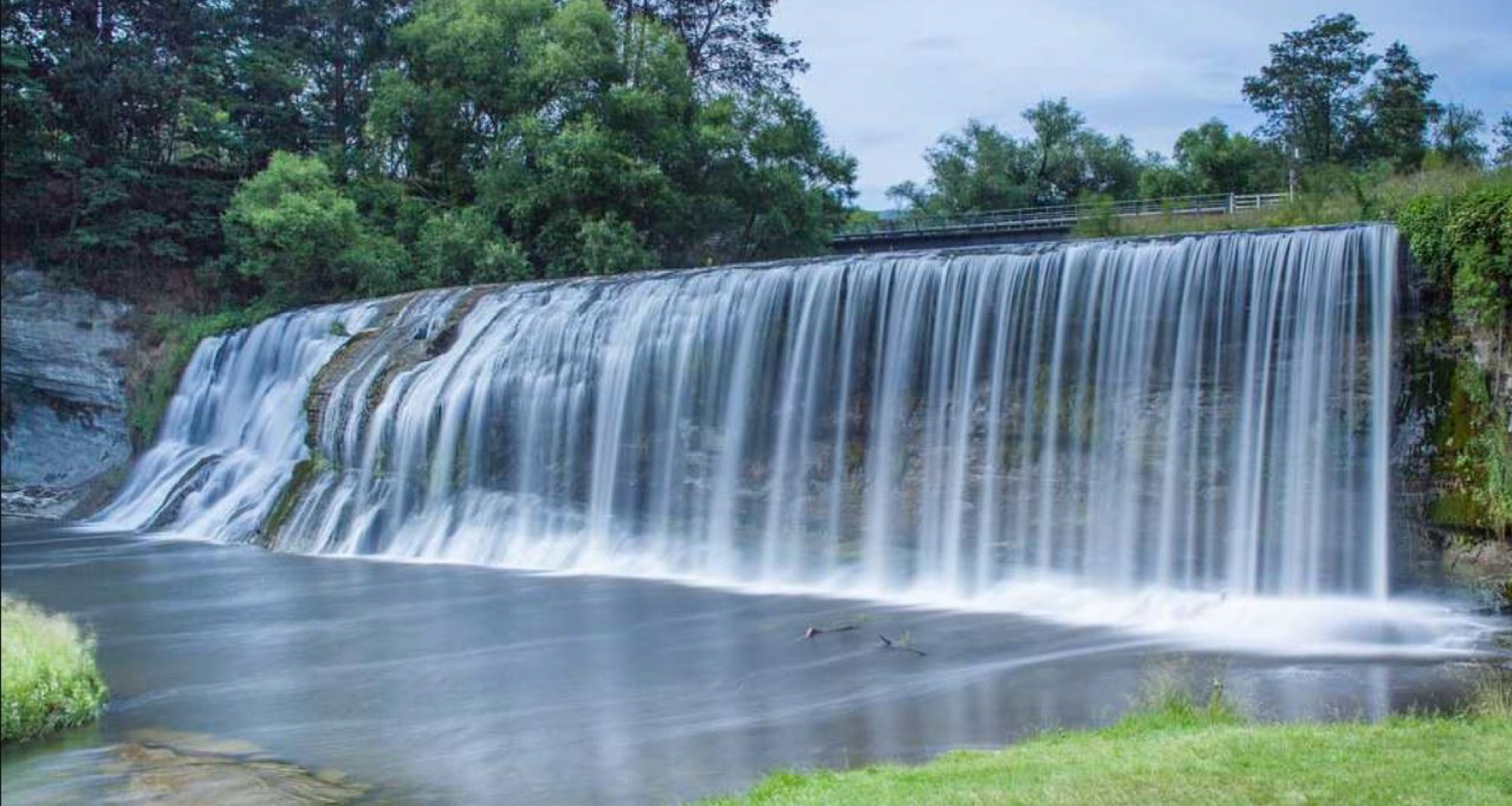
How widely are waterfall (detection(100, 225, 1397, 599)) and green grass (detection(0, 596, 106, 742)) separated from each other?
13199mm

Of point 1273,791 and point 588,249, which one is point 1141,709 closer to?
point 1273,791

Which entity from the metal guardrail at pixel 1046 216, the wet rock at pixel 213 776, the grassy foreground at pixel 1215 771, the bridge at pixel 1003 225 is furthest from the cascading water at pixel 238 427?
the metal guardrail at pixel 1046 216

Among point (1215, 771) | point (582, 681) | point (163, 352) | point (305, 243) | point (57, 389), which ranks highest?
point (305, 243)

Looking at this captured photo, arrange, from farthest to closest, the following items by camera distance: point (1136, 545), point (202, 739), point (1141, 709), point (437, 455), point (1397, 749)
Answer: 1. point (437, 455)
2. point (1136, 545)
3. point (1141, 709)
4. point (202, 739)
5. point (1397, 749)

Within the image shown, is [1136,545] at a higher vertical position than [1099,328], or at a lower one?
lower

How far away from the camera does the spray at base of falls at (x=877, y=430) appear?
Answer: 619 inches

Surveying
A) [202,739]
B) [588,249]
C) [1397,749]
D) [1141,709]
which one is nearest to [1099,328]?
[1141,709]

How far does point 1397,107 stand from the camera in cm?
5181

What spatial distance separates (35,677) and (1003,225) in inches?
1887

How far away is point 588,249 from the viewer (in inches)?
1292

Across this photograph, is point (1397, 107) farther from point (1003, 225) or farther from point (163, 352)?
point (163, 352)

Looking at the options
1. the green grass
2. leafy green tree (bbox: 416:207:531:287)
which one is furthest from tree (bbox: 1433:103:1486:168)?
the green grass

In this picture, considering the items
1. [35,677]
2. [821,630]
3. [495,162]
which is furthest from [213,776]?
[495,162]

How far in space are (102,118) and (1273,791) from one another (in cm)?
634
